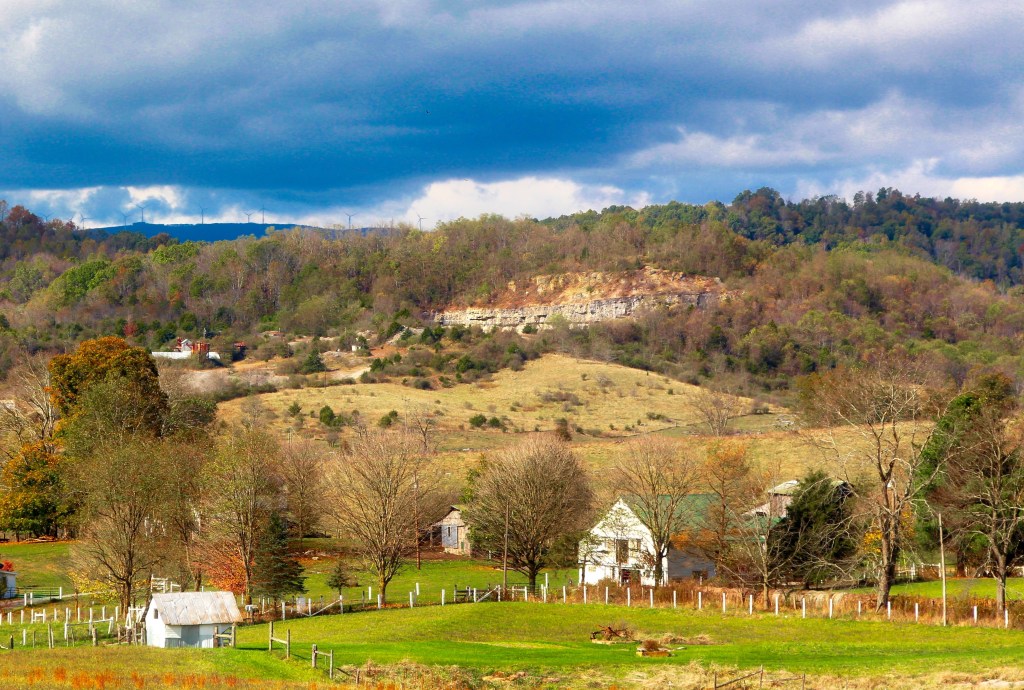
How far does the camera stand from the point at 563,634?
48.9 metres

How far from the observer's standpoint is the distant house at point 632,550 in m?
66.4

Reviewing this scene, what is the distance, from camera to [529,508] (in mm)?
67375

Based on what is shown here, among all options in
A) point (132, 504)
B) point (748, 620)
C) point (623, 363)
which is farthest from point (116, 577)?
point (623, 363)

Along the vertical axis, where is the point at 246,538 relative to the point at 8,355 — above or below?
below

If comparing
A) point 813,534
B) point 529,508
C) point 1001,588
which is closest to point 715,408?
point 529,508

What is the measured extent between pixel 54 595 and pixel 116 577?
10.9 meters

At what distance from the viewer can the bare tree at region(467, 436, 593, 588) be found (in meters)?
66.8

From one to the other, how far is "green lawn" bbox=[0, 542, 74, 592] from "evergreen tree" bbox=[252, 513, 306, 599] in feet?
53.6

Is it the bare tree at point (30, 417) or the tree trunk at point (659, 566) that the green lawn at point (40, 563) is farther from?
the tree trunk at point (659, 566)

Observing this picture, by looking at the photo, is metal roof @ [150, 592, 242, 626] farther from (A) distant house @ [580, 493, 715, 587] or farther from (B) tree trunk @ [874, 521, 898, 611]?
(B) tree trunk @ [874, 521, 898, 611]

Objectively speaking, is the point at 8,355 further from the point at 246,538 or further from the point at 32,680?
the point at 32,680

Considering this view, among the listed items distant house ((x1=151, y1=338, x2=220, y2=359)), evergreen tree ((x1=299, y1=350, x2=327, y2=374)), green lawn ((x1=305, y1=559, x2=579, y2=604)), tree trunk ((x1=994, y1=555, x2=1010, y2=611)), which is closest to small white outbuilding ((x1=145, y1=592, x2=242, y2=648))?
green lawn ((x1=305, y1=559, x2=579, y2=604))

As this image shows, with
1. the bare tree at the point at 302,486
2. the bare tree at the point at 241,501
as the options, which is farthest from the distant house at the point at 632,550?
the bare tree at the point at 302,486

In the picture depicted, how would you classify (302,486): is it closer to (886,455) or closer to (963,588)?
(886,455)
